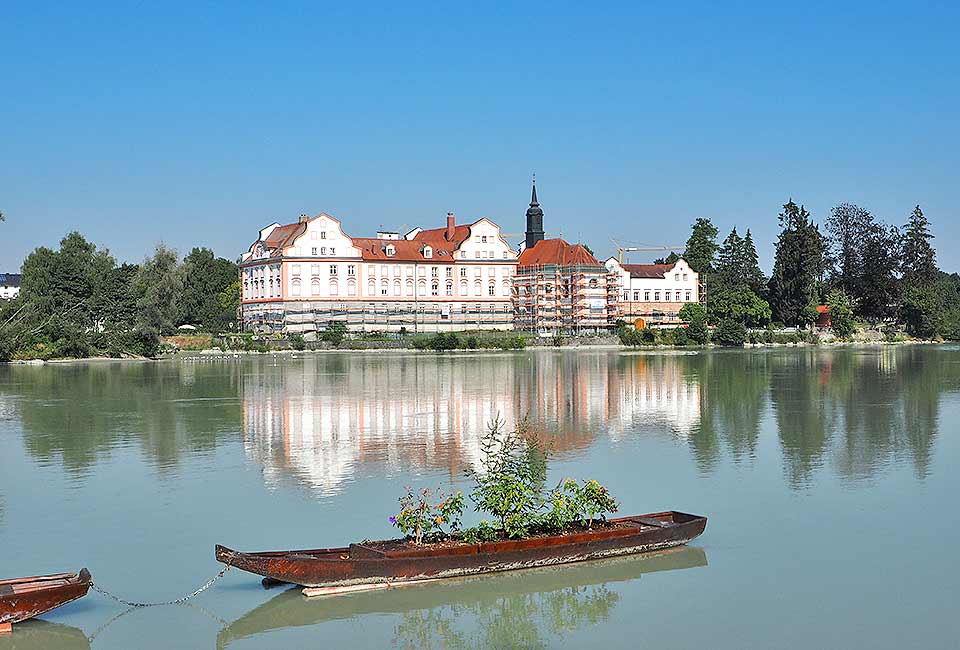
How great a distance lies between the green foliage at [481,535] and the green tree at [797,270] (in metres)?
88.7

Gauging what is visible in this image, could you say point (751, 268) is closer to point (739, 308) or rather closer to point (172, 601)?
point (739, 308)

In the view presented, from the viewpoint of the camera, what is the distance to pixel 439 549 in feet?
39.8

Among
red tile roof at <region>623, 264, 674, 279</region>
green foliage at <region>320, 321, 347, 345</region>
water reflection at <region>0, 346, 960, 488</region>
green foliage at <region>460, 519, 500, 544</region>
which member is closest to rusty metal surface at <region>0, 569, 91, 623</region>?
green foliage at <region>460, 519, 500, 544</region>

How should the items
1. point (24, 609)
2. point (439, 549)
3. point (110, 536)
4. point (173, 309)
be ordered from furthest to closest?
point (173, 309)
point (110, 536)
point (439, 549)
point (24, 609)

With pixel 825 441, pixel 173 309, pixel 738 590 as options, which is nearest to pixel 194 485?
pixel 738 590

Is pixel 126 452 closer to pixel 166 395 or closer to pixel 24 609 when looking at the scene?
pixel 24 609

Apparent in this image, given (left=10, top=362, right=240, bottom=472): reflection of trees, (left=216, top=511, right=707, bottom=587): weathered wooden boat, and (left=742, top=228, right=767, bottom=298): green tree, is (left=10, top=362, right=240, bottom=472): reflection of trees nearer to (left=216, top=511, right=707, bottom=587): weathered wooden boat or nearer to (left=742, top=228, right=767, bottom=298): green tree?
(left=216, top=511, right=707, bottom=587): weathered wooden boat

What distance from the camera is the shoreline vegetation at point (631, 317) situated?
68000 mm

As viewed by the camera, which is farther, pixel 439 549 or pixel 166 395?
pixel 166 395

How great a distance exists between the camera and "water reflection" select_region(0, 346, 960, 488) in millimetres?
21938

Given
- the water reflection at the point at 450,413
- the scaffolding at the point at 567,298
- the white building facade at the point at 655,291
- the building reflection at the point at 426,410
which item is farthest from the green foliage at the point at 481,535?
the white building facade at the point at 655,291

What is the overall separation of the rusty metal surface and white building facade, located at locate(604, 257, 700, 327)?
93864 mm

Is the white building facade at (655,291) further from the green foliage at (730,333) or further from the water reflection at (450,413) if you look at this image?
the water reflection at (450,413)

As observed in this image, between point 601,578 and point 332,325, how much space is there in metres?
79.6
